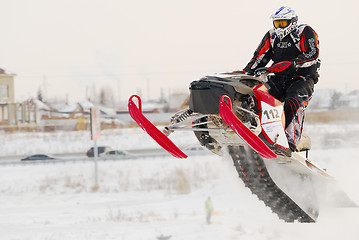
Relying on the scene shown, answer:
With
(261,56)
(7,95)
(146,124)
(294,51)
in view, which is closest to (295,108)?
(294,51)

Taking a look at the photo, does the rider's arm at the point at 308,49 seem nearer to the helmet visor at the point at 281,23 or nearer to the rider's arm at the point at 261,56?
the helmet visor at the point at 281,23

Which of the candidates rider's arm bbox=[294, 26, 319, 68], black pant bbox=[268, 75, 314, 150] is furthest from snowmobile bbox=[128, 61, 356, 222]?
rider's arm bbox=[294, 26, 319, 68]

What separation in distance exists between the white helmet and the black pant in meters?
0.70

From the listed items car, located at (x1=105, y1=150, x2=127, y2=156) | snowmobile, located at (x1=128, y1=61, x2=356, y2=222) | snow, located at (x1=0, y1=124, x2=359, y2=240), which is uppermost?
snowmobile, located at (x1=128, y1=61, x2=356, y2=222)

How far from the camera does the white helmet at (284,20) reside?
656cm

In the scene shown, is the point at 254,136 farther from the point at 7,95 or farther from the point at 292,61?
the point at 7,95

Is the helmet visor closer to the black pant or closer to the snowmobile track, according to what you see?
the black pant

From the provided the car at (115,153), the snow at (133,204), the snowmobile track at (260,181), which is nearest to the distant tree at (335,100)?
the snow at (133,204)

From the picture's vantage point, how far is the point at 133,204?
2450 cm

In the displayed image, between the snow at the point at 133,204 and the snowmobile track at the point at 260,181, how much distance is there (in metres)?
4.13

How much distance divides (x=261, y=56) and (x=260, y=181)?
2.04 metres

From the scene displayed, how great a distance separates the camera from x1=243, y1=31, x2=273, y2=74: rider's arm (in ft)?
23.3

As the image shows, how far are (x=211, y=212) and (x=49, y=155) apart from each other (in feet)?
59.2

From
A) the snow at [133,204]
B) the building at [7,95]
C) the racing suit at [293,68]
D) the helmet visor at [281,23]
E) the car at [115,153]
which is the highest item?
the helmet visor at [281,23]
